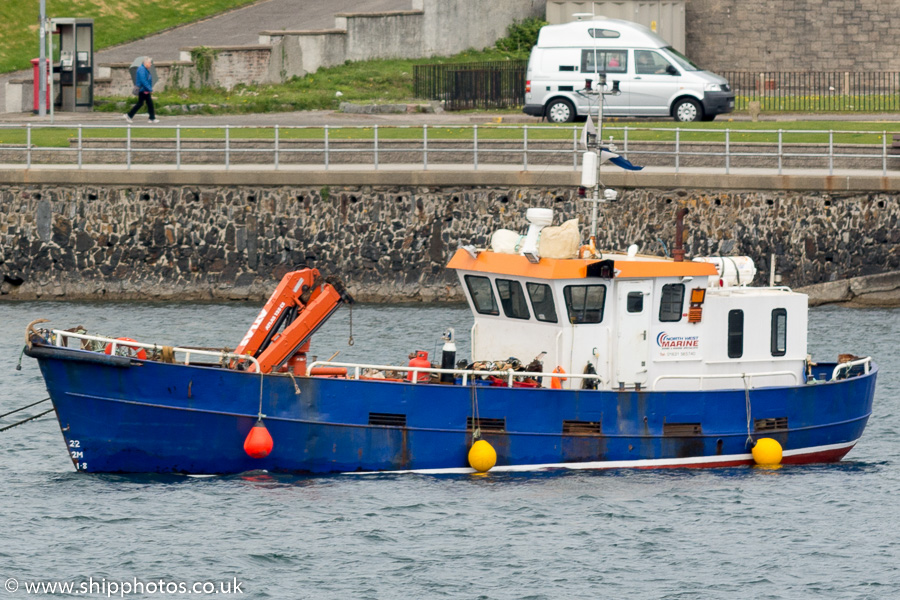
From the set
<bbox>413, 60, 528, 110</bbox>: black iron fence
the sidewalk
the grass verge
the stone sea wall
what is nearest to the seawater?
the stone sea wall

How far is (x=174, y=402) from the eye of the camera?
17.5 meters

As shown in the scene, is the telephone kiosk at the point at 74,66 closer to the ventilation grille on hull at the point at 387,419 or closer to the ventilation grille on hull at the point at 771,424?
the ventilation grille on hull at the point at 387,419

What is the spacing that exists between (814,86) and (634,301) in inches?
1157

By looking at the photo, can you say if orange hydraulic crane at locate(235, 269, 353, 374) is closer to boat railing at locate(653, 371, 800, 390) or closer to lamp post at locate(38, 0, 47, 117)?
boat railing at locate(653, 371, 800, 390)

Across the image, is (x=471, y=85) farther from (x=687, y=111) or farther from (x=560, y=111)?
(x=687, y=111)

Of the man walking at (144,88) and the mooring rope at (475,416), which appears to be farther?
the man walking at (144,88)

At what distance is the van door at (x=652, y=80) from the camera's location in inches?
1369

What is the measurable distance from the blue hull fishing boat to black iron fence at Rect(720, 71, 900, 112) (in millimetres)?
24412

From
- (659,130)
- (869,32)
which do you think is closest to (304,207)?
(659,130)

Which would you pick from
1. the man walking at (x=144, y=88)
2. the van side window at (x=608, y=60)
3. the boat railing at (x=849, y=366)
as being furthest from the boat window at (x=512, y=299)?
the man walking at (x=144, y=88)

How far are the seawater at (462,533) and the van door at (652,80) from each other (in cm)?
1589

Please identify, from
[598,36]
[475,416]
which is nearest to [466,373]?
[475,416]

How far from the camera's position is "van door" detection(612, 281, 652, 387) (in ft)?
60.5

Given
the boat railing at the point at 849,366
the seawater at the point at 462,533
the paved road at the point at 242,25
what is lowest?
the seawater at the point at 462,533
